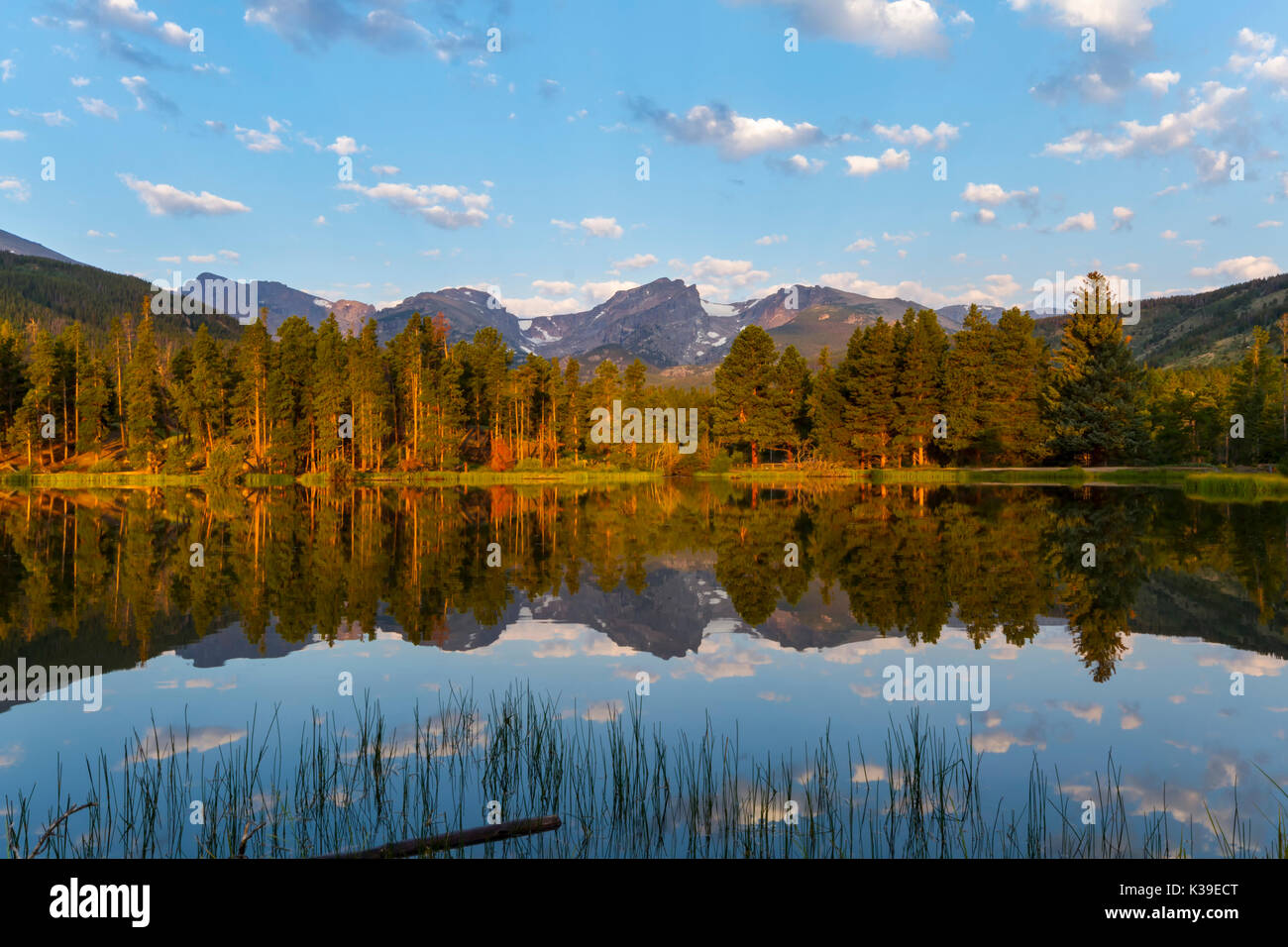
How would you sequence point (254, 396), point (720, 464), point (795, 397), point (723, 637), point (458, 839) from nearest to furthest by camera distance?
point (458, 839), point (723, 637), point (254, 396), point (720, 464), point (795, 397)

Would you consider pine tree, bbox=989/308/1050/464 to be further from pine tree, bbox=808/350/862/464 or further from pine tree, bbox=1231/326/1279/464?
pine tree, bbox=1231/326/1279/464

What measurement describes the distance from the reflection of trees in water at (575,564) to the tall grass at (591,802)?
5.50m

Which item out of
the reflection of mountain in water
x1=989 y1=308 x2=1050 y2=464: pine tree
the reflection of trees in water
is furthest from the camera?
x1=989 y1=308 x2=1050 y2=464: pine tree

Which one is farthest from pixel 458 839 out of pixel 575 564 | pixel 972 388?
pixel 972 388

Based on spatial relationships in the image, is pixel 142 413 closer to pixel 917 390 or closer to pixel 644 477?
pixel 644 477

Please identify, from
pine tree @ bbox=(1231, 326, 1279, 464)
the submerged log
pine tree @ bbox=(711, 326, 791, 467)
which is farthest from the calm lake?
pine tree @ bbox=(711, 326, 791, 467)

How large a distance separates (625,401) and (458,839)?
83.3m

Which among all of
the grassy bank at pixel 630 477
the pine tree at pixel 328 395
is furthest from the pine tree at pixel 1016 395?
the pine tree at pixel 328 395

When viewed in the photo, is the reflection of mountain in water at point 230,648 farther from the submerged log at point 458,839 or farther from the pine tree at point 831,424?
the pine tree at point 831,424

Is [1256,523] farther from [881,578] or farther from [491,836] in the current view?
[491,836]

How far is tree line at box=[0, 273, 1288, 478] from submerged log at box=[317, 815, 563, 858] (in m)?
73.3

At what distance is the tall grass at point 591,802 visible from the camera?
6.40m

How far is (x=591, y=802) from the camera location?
723 cm

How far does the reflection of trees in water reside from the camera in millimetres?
15375
